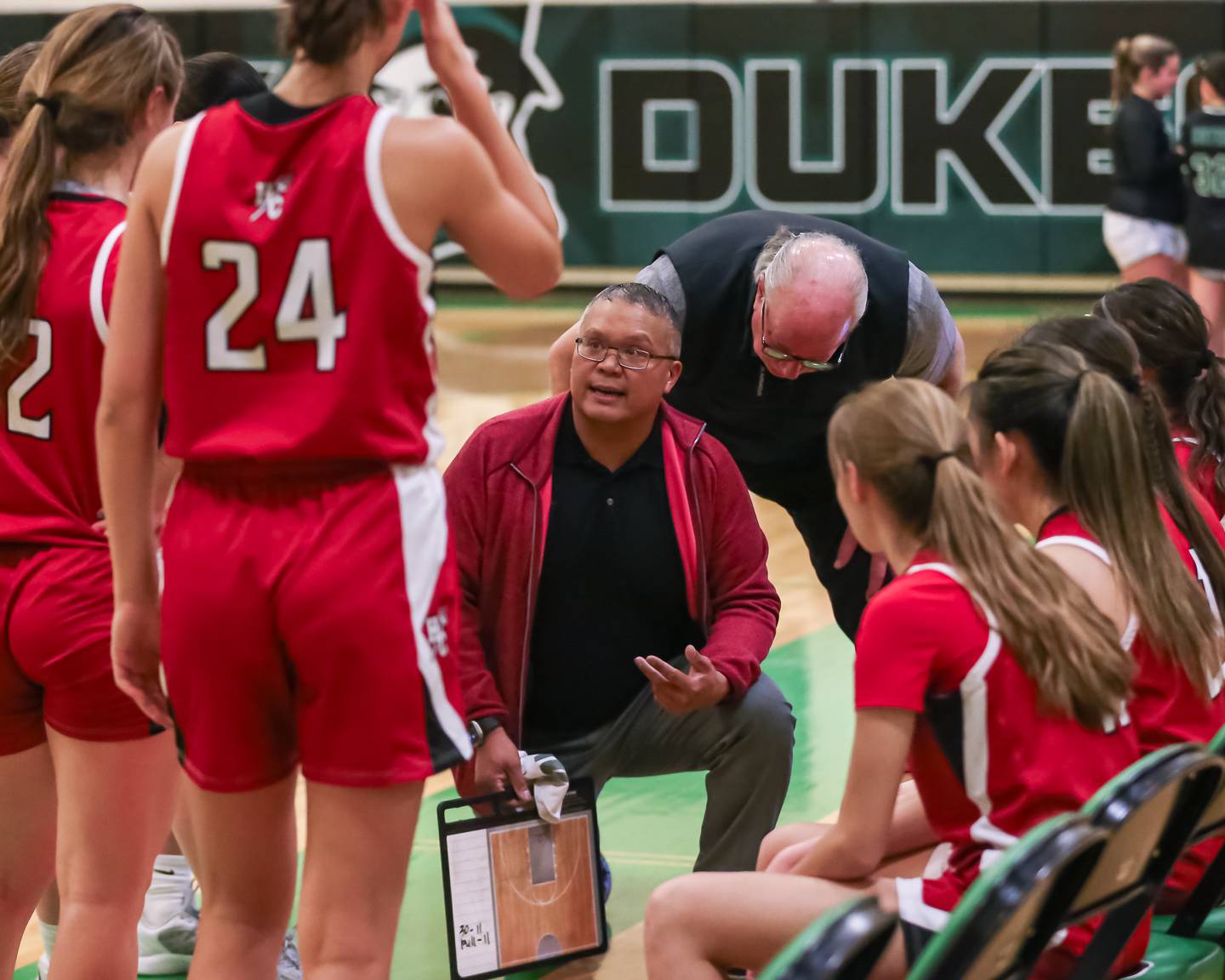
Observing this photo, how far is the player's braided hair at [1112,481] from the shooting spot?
2.59 m

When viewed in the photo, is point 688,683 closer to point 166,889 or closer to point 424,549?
point 166,889

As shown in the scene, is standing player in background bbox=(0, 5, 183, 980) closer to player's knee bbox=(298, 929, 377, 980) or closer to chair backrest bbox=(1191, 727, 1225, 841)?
player's knee bbox=(298, 929, 377, 980)

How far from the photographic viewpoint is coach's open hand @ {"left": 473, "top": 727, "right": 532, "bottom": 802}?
3.41 meters

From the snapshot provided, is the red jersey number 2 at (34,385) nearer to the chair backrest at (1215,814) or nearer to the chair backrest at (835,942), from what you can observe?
the chair backrest at (835,942)

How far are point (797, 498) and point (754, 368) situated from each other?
0.47m

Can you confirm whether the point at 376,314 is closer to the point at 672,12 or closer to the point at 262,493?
the point at 262,493

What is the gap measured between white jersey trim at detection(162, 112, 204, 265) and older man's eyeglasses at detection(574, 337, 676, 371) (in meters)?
1.51

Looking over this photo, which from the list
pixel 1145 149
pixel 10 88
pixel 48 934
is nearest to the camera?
pixel 10 88

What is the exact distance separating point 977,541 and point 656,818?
2.19 meters

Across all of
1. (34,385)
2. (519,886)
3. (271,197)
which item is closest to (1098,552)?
(271,197)

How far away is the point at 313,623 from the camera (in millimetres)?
2084

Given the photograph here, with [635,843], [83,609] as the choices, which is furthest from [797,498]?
[83,609]

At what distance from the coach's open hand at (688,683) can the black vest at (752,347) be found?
2.75 ft

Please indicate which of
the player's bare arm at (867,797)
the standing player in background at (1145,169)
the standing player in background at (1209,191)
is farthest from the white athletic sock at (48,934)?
the standing player in background at (1145,169)
